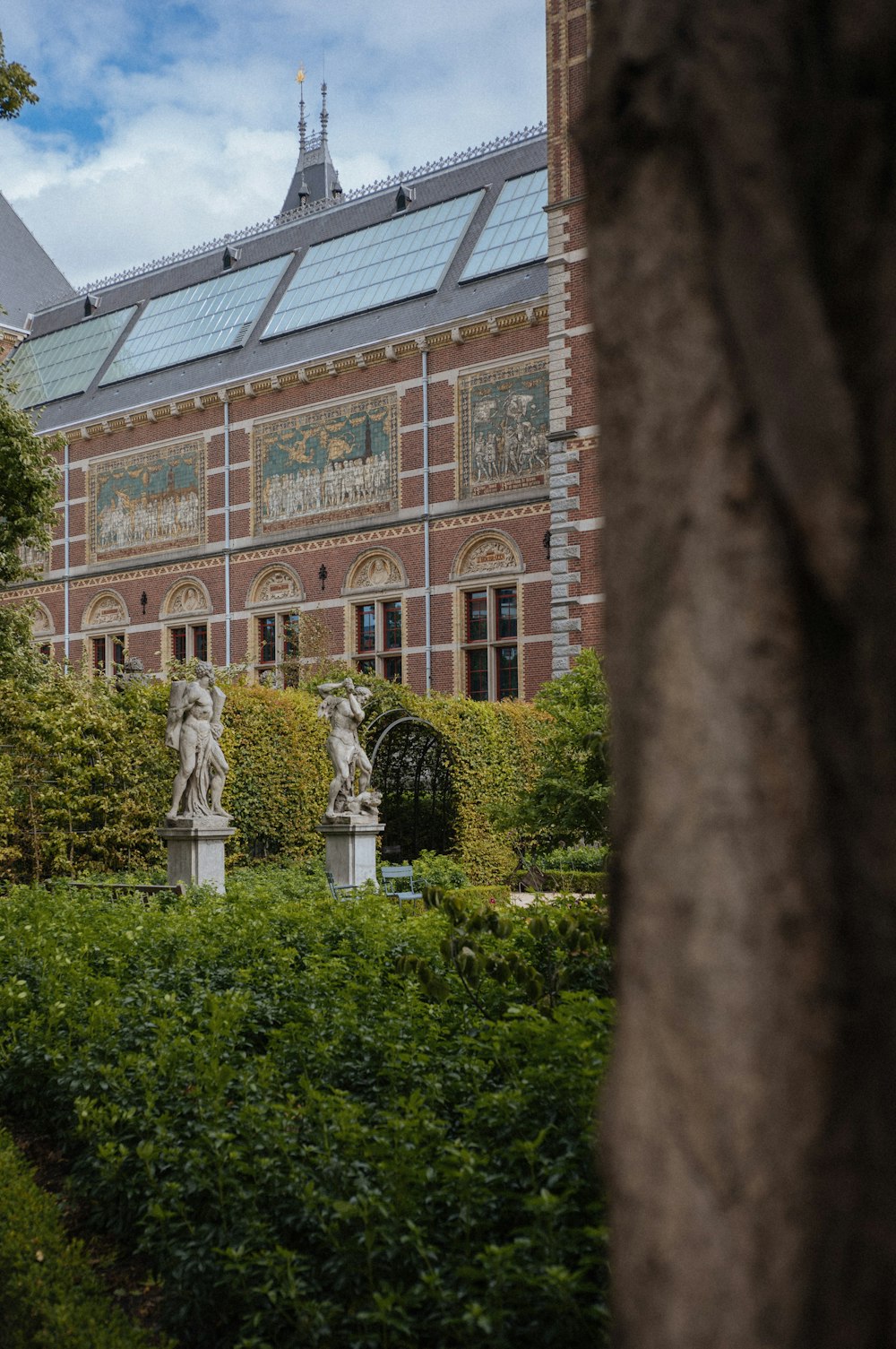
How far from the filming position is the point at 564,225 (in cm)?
2112

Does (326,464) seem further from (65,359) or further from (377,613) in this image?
(65,359)

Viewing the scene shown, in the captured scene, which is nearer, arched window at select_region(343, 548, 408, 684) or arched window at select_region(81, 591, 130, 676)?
arched window at select_region(343, 548, 408, 684)

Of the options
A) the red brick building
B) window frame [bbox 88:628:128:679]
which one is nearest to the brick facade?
the red brick building

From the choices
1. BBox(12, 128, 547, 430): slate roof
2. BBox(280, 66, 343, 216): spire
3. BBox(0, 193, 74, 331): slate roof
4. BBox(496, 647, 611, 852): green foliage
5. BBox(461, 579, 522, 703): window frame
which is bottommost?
BBox(496, 647, 611, 852): green foliage

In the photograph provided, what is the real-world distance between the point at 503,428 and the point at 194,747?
13.2 meters

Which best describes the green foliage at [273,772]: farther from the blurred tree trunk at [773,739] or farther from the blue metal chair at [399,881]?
the blurred tree trunk at [773,739]

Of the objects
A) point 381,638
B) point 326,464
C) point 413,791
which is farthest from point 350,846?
point 326,464

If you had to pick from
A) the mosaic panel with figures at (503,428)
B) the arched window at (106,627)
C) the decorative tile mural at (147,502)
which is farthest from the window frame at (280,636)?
the mosaic panel with figures at (503,428)

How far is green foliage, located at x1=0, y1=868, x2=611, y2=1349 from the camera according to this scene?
3.18 m

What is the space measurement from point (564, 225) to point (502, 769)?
9.41m

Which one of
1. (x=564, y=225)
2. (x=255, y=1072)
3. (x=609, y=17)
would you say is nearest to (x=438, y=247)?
(x=564, y=225)

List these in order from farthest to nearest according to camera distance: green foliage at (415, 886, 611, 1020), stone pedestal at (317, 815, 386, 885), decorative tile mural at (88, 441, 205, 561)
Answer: decorative tile mural at (88, 441, 205, 561) < stone pedestal at (317, 815, 386, 885) < green foliage at (415, 886, 611, 1020)

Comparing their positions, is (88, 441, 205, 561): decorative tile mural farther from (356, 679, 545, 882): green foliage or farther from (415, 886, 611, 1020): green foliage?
(415, 886, 611, 1020): green foliage

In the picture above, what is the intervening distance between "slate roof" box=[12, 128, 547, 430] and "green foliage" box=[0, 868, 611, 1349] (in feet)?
64.8
